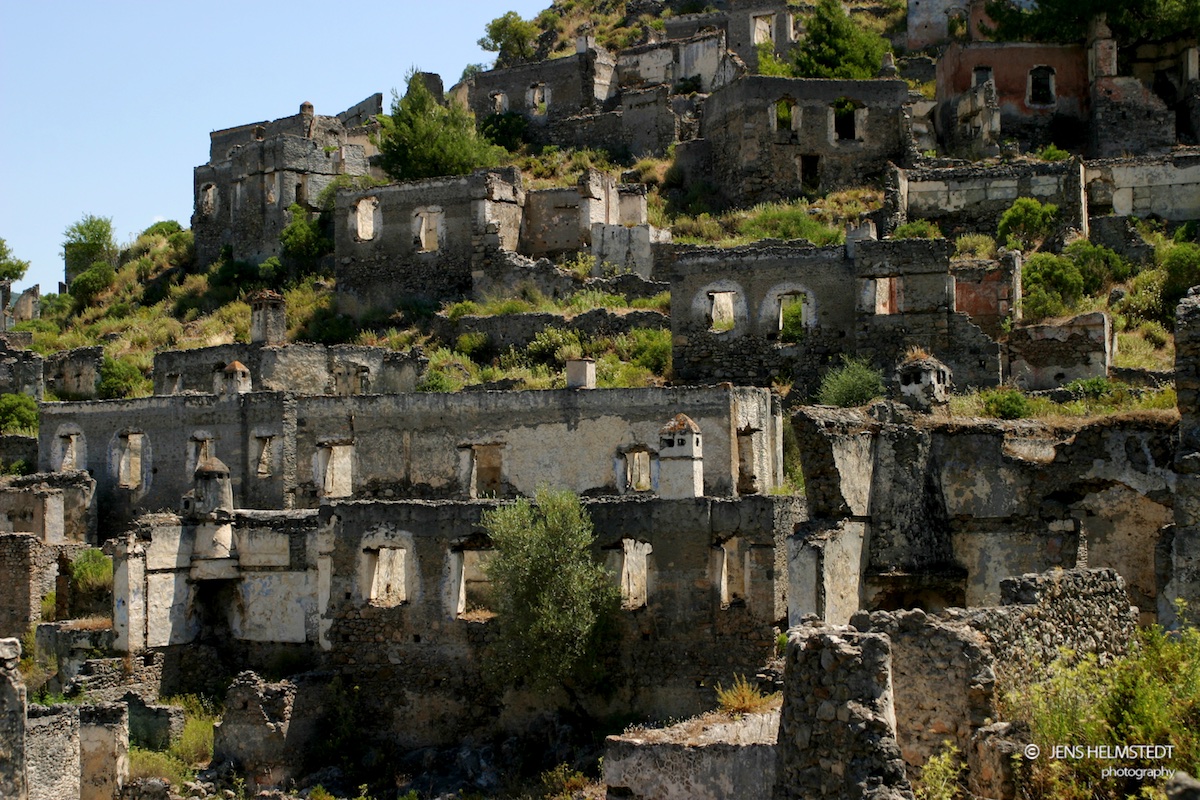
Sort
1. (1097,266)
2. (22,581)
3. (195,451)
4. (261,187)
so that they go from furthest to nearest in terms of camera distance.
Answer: (261,187)
(1097,266)
(195,451)
(22,581)

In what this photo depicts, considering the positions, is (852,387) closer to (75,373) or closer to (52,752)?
(52,752)

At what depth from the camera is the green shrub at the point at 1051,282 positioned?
32.2m

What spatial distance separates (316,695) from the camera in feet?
82.6

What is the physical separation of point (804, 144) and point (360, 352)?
563 inches

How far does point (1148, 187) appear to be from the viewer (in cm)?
3825

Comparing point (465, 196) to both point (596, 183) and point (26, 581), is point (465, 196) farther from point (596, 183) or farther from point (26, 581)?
point (26, 581)

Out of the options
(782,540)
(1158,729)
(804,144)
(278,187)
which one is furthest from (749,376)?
(1158,729)

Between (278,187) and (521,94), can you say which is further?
(521,94)

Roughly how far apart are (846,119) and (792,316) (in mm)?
12549

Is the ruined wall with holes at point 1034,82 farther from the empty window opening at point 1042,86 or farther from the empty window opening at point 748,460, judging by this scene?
the empty window opening at point 748,460

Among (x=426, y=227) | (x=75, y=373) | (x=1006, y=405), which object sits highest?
(x=426, y=227)

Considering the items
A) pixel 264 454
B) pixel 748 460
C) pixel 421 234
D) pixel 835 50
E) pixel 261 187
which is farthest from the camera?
pixel 835 50

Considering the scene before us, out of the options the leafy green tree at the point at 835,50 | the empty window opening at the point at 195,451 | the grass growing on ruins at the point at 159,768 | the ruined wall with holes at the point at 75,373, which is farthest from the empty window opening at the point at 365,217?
the grass growing on ruins at the point at 159,768

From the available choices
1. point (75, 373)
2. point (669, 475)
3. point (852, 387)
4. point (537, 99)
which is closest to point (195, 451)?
point (75, 373)
